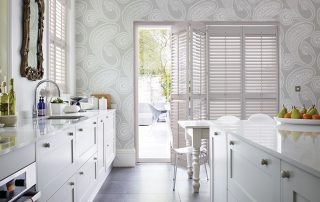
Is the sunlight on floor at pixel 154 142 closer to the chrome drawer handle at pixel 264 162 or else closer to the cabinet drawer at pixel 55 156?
the cabinet drawer at pixel 55 156

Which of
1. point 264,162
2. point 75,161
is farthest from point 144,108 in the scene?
point 264,162

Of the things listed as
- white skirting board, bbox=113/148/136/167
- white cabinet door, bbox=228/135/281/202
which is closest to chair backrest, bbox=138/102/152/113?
white skirting board, bbox=113/148/136/167

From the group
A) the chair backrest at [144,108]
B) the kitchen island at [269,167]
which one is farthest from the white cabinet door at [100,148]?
the chair backrest at [144,108]

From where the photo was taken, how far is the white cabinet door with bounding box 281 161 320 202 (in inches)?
39.8

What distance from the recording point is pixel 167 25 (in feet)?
18.0

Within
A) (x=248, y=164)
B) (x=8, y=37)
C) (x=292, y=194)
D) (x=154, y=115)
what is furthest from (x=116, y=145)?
(x=154, y=115)

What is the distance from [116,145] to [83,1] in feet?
7.22

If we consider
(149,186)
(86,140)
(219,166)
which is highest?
(86,140)

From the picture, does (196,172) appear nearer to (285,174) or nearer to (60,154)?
(60,154)

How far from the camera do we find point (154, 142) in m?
7.97

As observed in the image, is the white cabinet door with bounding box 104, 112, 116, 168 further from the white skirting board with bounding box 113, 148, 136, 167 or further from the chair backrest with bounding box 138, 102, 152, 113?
the chair backrest with bounding box 138, 102, 152, 113

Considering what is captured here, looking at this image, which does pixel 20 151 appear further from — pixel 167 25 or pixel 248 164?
pixel 167 25

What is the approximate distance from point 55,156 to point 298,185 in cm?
149

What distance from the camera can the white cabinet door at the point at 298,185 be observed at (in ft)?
3.32
